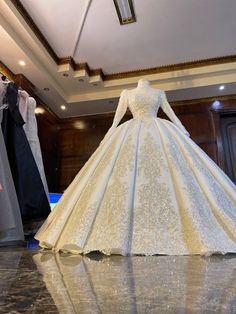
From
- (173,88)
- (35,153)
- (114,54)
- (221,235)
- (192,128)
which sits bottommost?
(221,235)

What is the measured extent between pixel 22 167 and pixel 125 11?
1.79 metres

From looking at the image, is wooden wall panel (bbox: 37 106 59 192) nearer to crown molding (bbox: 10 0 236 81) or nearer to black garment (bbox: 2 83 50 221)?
crown molding (bbox: 10 0 236 81)

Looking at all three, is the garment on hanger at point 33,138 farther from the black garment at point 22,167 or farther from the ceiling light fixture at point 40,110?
the ceiling light fixture at point 40,110

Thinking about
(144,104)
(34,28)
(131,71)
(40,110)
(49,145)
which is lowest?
(144,104)

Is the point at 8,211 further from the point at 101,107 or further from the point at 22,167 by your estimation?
the point at 101,107

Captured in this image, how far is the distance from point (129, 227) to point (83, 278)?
457 millimetres

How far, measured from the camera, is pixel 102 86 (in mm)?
A: 3486

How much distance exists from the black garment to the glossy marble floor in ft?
2.46

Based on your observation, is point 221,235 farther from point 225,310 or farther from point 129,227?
point 225,310

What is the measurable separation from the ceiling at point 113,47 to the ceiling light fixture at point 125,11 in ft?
0.15

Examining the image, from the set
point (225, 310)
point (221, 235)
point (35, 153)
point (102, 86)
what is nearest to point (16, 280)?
point (225, 310)

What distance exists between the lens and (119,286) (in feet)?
1.60

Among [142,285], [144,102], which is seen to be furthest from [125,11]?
[142,285]

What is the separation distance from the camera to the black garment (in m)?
1.47
